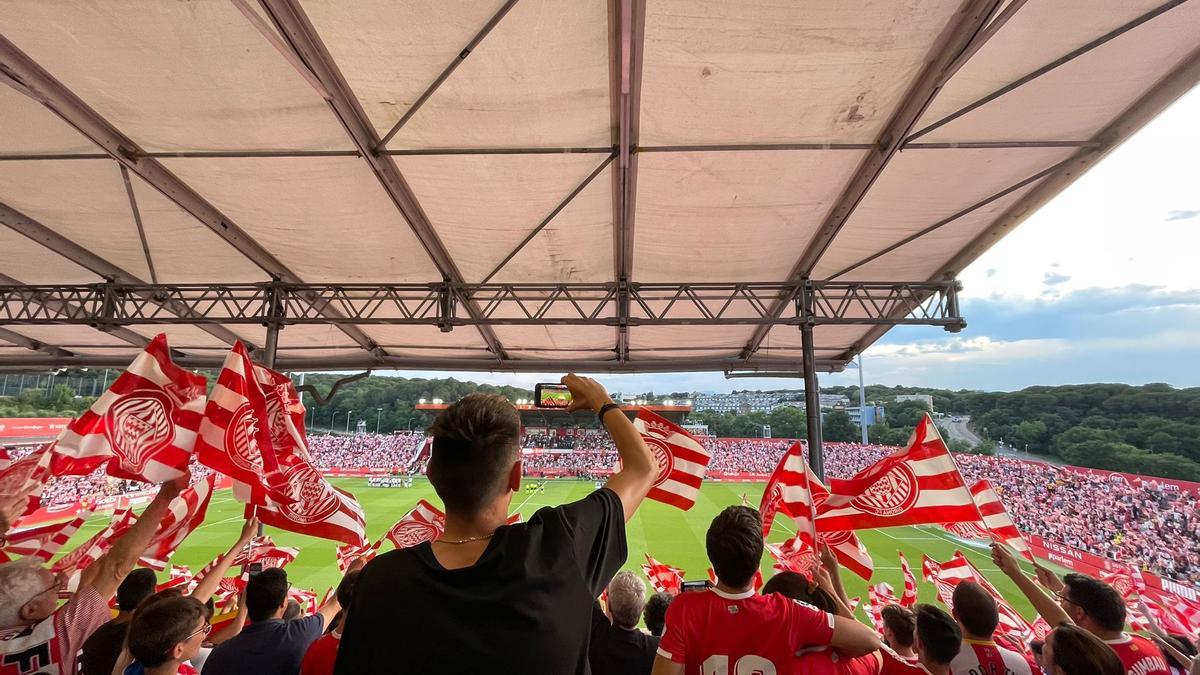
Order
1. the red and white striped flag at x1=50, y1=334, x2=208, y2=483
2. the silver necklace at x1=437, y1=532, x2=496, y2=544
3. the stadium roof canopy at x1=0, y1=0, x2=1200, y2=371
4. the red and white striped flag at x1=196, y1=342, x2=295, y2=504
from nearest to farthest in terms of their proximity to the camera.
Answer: the silver necklace at x1=437, y1=532, x2=496, y2=544 → the red and white striped flag at x1=50, y1=334, x2=208, y2=483 → the red and white striped flag at x1=196, y1=342, x2=295, y2=504 → the stadium roof canopy at x1=0, y1=0, x2=1200, y2=371

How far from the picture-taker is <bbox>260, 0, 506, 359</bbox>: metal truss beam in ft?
14.5

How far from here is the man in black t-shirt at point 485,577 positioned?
1.01m

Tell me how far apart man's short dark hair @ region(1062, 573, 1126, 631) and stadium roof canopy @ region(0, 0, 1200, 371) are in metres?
4.08

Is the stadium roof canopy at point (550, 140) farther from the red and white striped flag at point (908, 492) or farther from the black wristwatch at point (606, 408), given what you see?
the black wristwatch at point (606, 408)

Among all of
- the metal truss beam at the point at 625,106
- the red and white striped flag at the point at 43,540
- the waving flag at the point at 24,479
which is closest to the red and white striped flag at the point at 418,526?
the red and white striped flag at the point at 43,540

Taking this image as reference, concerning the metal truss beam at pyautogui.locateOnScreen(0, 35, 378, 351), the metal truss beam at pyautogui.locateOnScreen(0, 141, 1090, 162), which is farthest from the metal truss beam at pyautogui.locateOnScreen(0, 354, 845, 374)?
the metal truss beam at pyautogui.locateOnScreen(0, 141, 1090, 162)

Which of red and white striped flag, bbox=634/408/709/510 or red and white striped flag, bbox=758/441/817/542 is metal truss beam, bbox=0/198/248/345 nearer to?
red and white striped flag, bbox=634/408/709/510

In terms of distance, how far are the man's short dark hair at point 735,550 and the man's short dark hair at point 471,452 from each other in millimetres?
1215

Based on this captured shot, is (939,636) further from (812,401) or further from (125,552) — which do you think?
(812,401)

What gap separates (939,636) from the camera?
264 cm

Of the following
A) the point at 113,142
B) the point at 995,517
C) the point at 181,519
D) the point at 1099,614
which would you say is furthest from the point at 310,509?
the point at 113,142

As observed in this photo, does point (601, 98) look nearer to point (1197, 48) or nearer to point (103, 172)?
point (1197, 48)

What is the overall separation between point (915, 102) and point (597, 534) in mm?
5769

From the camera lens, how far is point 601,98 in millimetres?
5441
